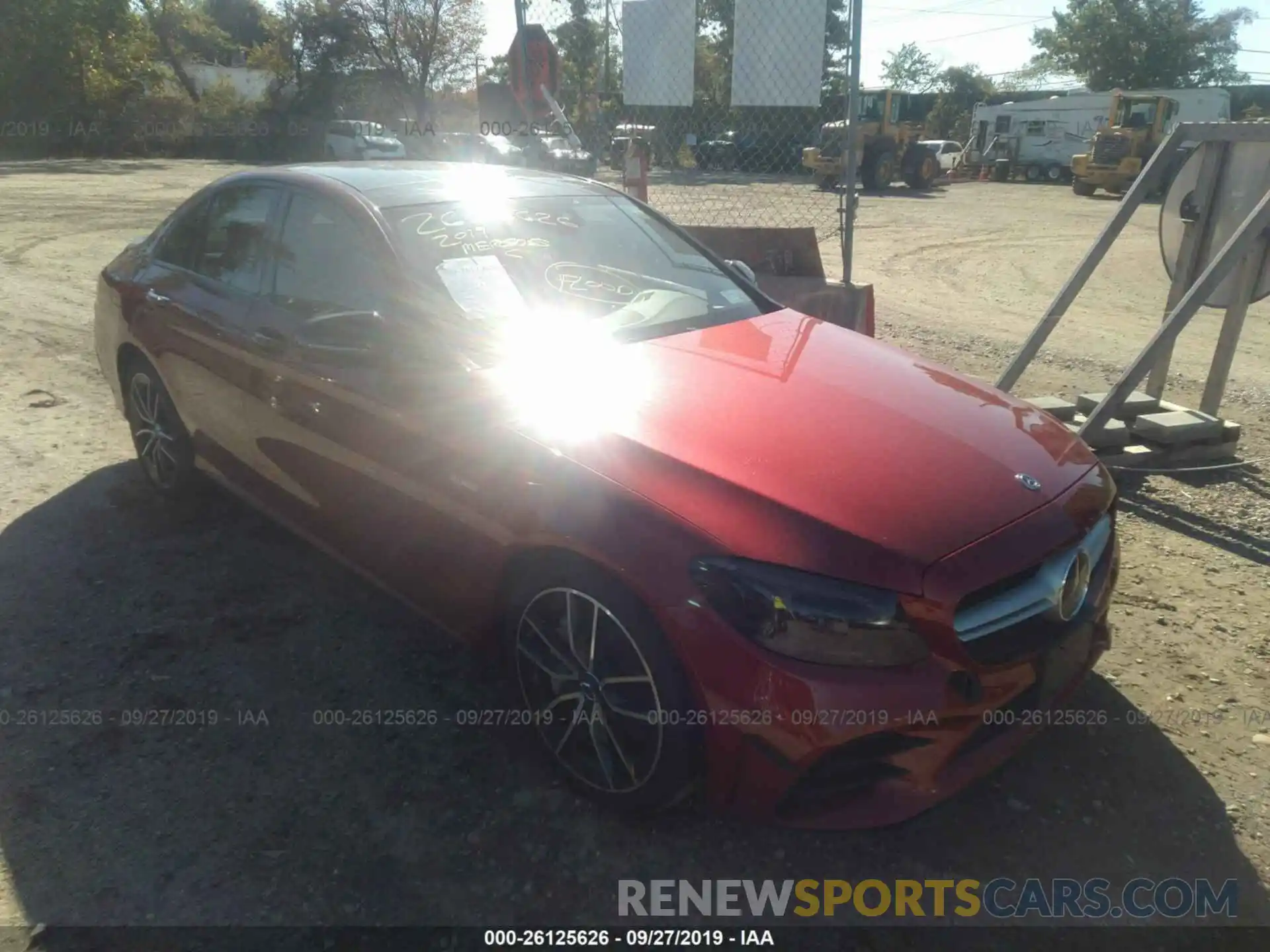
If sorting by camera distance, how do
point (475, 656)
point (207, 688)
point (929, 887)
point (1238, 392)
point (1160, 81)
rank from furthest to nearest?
point (1160, 81), point (1238, 392), point (207, 688), point (475, 656), point (929, 887)

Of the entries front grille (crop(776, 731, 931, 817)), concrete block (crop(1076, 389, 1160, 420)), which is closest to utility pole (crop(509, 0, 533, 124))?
concrete block (crop(1076, 389, 1160, 420))

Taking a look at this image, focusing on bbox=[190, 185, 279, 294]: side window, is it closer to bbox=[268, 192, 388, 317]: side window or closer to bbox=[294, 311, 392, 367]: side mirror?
bbox=[268, 192, 388, 317]: side window

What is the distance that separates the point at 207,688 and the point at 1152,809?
9.87ft

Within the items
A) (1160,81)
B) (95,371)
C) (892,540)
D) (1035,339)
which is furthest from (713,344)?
(1160,81)

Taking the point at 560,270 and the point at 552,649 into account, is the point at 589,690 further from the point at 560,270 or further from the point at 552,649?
the point at 560,270

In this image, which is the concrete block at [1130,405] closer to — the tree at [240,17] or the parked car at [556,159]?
the parked car at [556,159]

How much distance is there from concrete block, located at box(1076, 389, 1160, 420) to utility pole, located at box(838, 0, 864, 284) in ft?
5.58

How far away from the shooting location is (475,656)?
2.90m

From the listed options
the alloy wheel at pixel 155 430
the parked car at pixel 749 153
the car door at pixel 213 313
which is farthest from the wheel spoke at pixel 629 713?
the parked car at pixel 749 153

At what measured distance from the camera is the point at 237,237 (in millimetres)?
3807

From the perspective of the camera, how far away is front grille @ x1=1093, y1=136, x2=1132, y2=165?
972 inches

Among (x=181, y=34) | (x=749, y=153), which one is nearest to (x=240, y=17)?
(x=181, y=34)

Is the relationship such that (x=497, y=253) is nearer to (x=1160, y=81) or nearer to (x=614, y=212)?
(x=614, y=212)

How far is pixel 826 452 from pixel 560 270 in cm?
138
